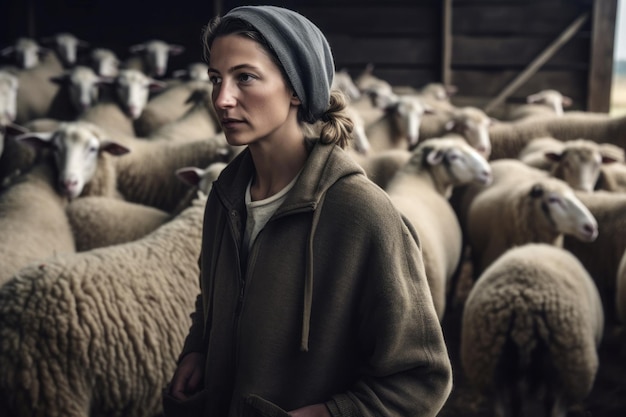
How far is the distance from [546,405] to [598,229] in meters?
1.70

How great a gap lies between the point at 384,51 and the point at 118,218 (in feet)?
22.5

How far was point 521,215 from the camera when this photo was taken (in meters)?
4.10

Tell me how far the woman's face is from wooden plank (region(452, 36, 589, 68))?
8.64 meters

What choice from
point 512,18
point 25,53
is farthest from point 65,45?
point 512,18

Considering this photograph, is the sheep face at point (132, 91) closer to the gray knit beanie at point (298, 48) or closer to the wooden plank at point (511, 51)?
the wooden plank at point (511, 51)

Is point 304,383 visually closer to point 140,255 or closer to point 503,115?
point 140,255

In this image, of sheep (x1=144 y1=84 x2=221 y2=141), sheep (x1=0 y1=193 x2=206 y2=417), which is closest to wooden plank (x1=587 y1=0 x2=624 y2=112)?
sheep (x1=144 y1=84 x2=221 y2=141)

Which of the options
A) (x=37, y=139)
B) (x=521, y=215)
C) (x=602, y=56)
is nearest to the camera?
(x=37, y=139)

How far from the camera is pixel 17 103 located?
693cm

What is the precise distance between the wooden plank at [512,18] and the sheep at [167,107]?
4.05m

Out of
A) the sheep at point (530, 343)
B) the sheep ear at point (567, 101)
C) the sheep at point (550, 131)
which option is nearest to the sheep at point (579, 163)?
the sheep at point (550, 131)

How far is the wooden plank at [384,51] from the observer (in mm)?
9500

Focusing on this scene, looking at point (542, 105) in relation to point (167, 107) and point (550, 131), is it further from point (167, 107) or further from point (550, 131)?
point (167, 107)

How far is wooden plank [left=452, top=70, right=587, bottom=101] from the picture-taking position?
9.07 metres
